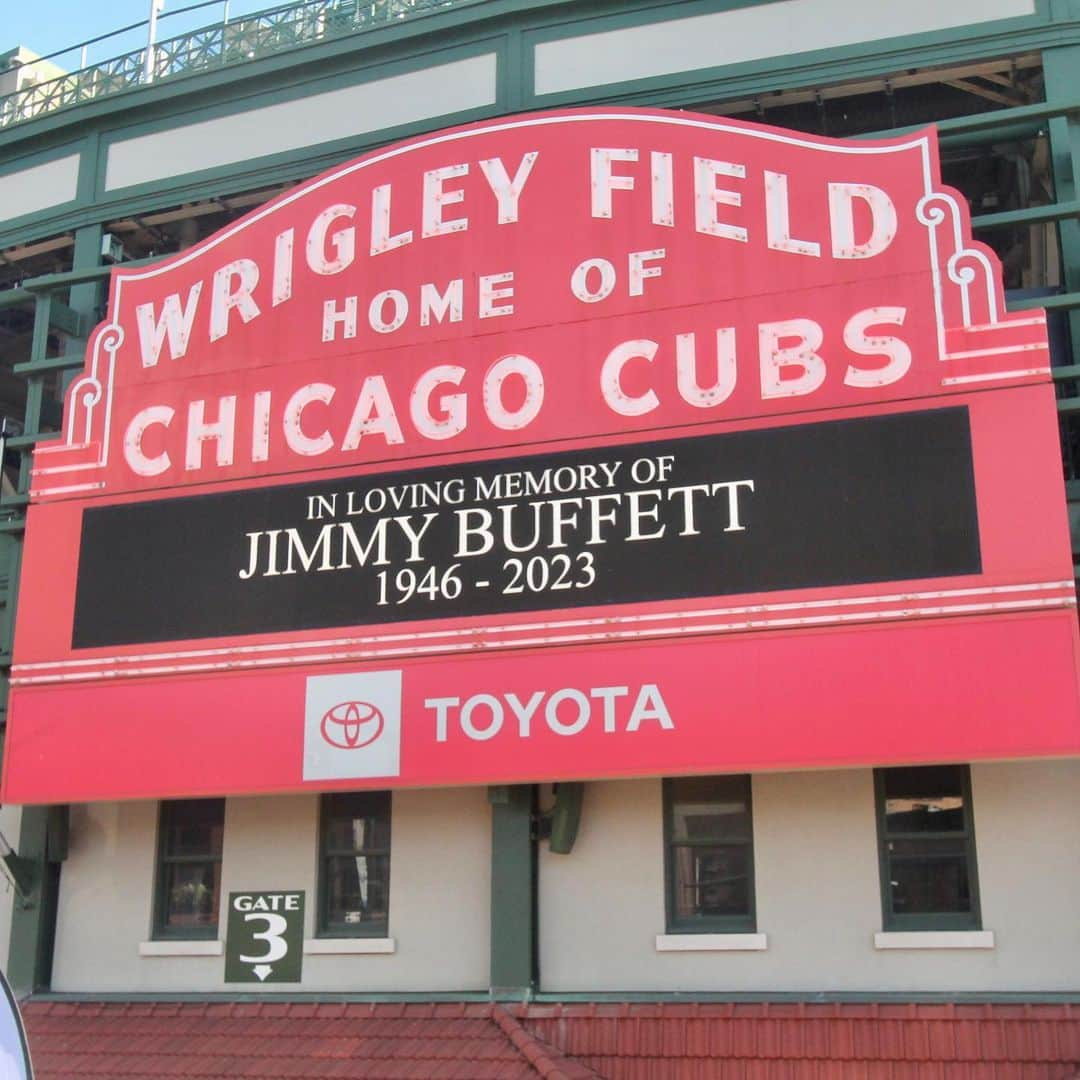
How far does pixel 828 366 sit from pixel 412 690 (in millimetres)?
4133

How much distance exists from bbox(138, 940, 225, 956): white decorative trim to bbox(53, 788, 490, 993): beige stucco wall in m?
0.08

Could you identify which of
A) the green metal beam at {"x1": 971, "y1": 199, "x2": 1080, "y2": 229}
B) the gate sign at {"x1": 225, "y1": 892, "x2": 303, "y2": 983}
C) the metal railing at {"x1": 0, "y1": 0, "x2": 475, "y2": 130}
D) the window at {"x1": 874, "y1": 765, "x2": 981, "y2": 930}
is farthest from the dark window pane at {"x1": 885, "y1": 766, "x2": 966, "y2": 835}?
the metal railing at {"x1": 0, "y1": 0, "x2": 475, "y2": 130}

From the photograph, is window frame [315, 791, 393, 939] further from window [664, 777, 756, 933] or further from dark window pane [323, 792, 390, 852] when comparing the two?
window [664, 777, 756, 933]

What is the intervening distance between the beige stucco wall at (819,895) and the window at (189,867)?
3.16m

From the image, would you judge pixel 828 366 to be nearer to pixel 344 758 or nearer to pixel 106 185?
pixel 344 758

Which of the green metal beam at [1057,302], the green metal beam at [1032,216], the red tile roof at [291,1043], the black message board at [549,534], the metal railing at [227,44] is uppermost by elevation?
the metal railing at [227,44]

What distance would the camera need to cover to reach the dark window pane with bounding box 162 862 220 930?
12.9 m

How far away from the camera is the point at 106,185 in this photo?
15.6m

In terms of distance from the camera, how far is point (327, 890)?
12586mm

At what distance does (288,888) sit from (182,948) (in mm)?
1084

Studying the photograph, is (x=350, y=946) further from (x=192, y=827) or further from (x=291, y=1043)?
(x=192, y=827)

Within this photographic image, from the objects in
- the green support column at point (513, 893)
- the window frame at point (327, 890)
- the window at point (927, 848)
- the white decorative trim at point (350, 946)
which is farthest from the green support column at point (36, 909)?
the window at point (927, 848)

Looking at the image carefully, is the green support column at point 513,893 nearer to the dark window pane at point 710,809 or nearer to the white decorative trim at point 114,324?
the dark window pane at point 710,809

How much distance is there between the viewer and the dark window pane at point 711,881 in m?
11.5
